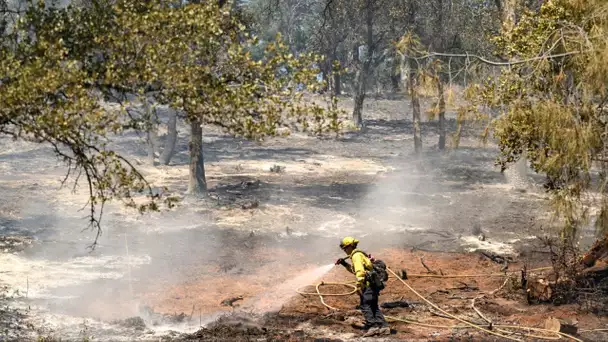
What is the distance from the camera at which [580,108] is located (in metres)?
10.8

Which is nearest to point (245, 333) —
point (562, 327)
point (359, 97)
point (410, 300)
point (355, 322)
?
point (355, 322)

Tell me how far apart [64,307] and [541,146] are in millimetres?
8103

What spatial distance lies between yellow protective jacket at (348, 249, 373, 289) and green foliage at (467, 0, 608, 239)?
310 centimetres

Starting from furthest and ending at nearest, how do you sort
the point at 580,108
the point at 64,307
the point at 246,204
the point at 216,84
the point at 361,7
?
the point at 361,7 → the point at 246,204 → the point at 64,307 → the point at 580,108 → the point at 216,84

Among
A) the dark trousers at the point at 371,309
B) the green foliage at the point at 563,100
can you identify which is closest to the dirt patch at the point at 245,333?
the dark trousers at the point at 371,309

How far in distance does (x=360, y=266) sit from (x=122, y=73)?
4.48 metres

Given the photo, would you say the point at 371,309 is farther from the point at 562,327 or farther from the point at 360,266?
the point at 562,327

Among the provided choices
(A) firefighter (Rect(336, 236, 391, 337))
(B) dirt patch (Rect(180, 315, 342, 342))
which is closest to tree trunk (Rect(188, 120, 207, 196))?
(B) dirt patch (Rect(180, 315, 342, 342))

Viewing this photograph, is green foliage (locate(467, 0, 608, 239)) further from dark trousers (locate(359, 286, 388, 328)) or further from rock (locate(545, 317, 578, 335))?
dark trousers (locate(359, 286, 388, 328))

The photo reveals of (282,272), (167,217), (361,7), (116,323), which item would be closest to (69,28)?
(116,323)

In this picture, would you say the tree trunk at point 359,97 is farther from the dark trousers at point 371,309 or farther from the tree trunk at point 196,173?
the dark trousers at point 371,309

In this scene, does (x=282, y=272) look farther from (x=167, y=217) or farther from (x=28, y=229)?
(x=28, y=229)

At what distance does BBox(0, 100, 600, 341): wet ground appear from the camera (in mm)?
12430

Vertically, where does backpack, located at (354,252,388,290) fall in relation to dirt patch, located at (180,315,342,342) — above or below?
above
